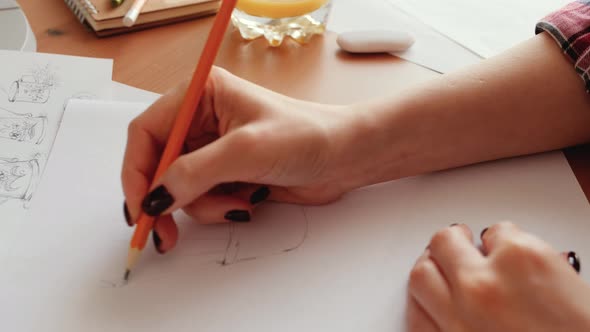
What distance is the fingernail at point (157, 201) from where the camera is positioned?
1.79ft

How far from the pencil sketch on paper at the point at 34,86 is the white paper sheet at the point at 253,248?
53mm

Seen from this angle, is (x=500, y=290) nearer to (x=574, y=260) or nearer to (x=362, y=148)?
(x=574, y=260)

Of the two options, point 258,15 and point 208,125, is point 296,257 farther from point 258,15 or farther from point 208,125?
point 258,15

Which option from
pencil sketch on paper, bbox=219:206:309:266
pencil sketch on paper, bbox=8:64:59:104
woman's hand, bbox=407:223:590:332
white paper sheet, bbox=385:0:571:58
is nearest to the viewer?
woman's hand, bbox=407:223:590:332

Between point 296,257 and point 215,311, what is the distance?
10 centimetres

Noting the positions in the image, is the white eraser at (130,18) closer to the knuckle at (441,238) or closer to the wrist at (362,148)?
the wrist at (362,148)

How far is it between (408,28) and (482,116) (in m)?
0.25

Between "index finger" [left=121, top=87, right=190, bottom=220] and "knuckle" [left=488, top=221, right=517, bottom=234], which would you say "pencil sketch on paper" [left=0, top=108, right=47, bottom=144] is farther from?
"knuckle" [left=488, top=221, right=517, bottom=234]

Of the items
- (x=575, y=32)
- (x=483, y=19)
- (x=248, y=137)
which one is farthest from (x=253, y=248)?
(x=483, y=19)

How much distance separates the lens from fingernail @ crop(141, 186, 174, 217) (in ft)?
1.79

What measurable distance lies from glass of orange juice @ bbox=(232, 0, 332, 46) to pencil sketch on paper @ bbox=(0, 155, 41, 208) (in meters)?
0.33

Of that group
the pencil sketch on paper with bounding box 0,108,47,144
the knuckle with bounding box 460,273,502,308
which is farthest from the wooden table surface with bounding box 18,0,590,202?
the knuckle with bounding box 460,273,502,308

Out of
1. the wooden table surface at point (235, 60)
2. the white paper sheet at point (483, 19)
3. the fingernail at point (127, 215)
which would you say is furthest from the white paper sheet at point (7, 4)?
the white paper sheet at point (483, 19)

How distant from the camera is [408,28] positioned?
88 centimetres
